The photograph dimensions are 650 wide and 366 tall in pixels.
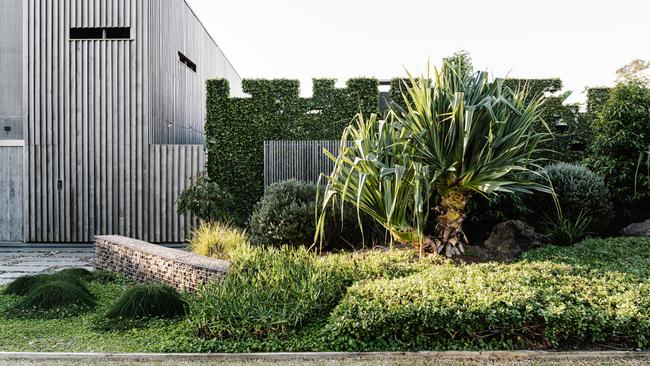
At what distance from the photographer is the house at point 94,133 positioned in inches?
391

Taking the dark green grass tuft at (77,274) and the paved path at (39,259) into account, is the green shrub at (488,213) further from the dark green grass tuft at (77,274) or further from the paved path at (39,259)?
the paved path at (39,259)

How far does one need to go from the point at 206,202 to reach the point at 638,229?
737 centimetres

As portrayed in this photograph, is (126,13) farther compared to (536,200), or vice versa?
(126,13)

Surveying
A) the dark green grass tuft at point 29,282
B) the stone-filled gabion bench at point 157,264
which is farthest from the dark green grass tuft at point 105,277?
the dark green grass tuft at point 29,282

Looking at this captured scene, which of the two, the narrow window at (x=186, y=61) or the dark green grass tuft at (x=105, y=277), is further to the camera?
the narrow window at (x=186, y=61)

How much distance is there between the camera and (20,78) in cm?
1068

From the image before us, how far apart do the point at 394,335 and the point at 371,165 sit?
78.7 inches

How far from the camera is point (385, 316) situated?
11.8 ft

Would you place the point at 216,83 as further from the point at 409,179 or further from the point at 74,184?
the point at 409,179

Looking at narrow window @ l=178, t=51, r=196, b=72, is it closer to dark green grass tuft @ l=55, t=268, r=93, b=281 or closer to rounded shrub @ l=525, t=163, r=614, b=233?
dark green grass tuft @ l=55, t=268, r=93, b=281

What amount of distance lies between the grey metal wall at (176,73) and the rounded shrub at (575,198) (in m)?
7.88

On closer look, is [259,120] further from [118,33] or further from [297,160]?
[118,33]

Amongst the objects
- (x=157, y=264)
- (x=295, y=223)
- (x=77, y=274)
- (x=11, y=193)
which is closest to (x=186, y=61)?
(x=11, y=193)

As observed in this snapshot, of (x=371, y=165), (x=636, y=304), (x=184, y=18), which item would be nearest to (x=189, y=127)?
(x=184, y=18)
